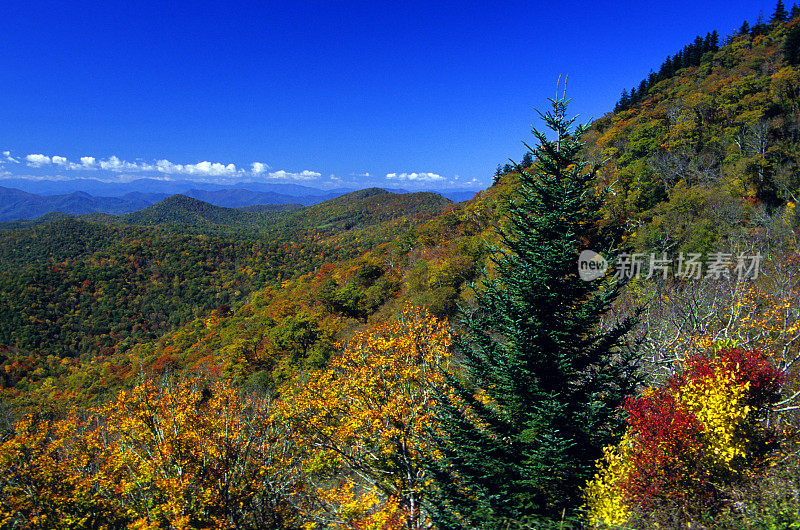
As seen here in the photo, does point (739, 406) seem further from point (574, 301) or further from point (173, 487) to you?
point (173, 487)

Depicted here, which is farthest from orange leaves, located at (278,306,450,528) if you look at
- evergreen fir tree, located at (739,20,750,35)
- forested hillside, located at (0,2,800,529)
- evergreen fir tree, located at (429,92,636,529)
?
evergreen fir tree, located at (739,20,750,35)

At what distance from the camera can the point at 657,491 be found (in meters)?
7.56

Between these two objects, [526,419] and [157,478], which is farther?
[157,478]

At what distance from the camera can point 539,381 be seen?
32.6 ft

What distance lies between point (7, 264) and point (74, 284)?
50.0 metres

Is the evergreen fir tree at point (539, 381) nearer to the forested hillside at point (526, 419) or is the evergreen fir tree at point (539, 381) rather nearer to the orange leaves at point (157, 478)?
the forested hillside at point (526, 419)

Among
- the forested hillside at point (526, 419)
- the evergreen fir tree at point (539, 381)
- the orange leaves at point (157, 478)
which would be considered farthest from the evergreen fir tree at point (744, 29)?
the orange leaves at point (157, 478)

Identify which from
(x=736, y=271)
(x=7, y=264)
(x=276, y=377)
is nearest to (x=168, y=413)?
(x=276, y=377)

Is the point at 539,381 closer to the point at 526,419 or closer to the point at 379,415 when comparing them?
the point at 526,419

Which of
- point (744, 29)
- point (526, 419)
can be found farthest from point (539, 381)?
point (744, 29)

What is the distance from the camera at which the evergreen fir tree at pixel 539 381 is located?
9.35 metres

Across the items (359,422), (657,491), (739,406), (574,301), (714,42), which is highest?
(714,42)

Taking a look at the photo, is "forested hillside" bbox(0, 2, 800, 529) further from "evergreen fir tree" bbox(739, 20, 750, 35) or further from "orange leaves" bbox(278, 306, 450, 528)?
"evergreen fir tree" bbox(739, 20, 750, 35)

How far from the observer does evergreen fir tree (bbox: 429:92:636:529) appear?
30.7ft
